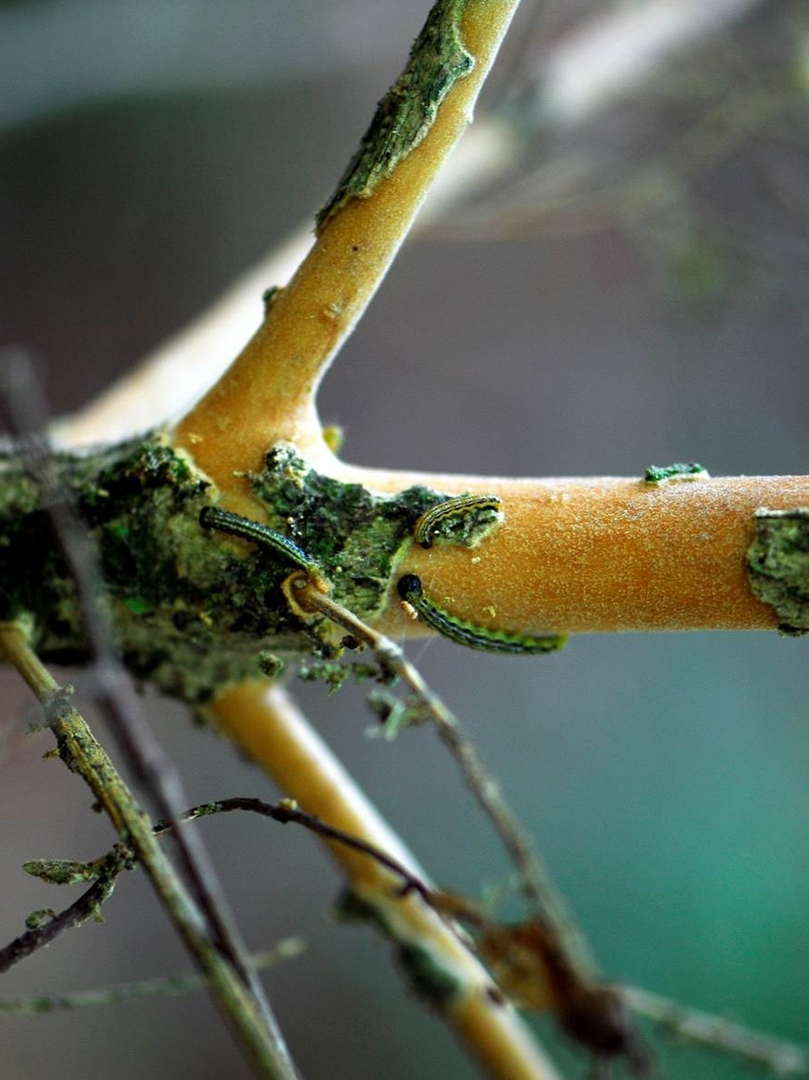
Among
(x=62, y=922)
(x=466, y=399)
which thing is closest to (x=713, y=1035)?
(x=62, y=922)

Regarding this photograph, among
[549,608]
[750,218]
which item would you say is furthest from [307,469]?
[750,218]

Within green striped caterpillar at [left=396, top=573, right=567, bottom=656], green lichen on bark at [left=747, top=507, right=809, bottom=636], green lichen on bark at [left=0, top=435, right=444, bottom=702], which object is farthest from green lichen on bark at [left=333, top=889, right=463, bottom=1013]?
green lichen on bark at [left=747, top=507, right=809, bottom=636]

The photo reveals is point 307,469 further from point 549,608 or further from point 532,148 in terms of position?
point 532,148

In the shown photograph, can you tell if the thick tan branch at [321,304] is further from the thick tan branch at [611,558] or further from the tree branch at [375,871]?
the tree branch at [375,871]

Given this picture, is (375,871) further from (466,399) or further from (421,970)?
(466,399)

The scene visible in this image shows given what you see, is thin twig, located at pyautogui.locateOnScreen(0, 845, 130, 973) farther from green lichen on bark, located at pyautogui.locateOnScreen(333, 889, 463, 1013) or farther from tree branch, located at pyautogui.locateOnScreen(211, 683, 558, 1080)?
green lichen on bark, located at pyautogui.locateOnScreen(333, 889, 463, 1013)

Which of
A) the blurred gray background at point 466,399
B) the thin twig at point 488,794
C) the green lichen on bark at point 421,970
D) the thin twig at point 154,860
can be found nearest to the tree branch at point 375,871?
the green lichen on bark at point 421,970
